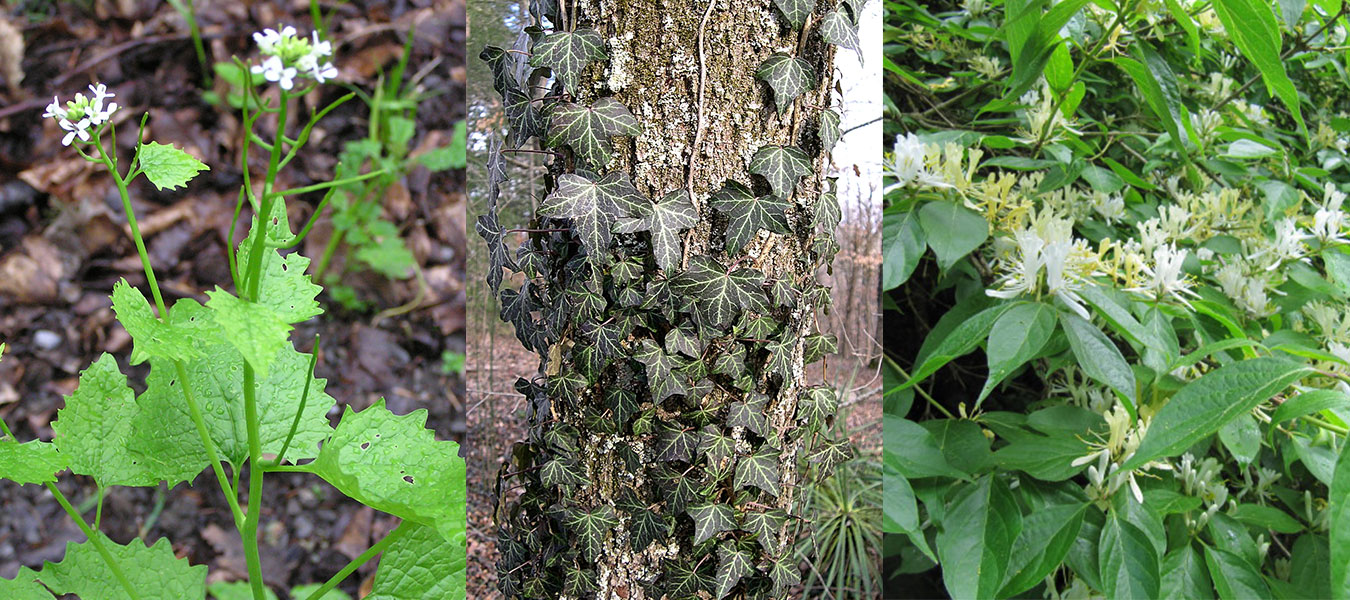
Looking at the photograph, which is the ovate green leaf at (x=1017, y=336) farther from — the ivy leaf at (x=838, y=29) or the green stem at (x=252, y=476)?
the green stem at (x=252, y=476)

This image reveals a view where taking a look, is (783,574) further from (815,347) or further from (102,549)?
(102,549)

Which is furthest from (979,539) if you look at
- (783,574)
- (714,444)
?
(714,444)

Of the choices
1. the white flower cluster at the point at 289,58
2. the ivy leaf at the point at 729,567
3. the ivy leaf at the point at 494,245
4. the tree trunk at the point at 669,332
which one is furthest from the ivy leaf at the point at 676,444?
the white flower cluster at the point at 289,58

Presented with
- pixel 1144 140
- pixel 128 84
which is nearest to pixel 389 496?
pixel 1144 140

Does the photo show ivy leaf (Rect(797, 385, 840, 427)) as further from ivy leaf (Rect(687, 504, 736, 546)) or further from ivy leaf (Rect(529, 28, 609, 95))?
ivy leaf (Rect(529, 28, 609, 95))

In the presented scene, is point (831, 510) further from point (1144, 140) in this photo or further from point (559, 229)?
point (1144, 140)

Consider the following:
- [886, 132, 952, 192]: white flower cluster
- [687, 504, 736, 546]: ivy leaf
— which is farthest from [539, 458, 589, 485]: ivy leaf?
[886, 132, 952, 192]: white flower cluster

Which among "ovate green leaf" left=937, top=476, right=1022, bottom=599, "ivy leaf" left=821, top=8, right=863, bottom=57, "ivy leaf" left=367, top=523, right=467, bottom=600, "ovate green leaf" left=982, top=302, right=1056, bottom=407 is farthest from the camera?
"ovate green leaf" left=937, top=476, right=1022, bottom=599
